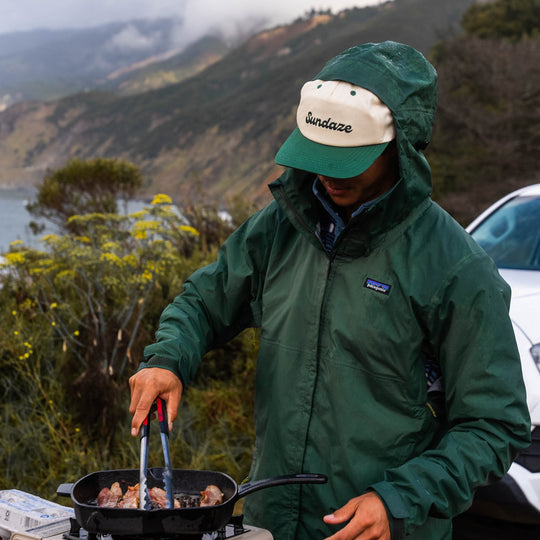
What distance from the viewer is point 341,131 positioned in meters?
1.63

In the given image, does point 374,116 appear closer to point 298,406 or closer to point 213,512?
point 298,406

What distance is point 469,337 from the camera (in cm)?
159

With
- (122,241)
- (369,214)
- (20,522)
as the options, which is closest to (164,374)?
(20,522)

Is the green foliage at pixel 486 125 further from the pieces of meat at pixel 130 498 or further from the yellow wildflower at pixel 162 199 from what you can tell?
the pieces of meat at pixel 130 498

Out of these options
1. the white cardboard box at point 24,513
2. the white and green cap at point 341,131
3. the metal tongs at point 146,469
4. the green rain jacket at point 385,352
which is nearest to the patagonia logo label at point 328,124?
the white and green cap at point 341,131

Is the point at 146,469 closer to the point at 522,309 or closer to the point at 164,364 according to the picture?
the point at 164,364

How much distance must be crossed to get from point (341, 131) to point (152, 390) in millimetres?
752

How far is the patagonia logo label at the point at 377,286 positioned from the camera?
5.51ft

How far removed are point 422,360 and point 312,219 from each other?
0.46m

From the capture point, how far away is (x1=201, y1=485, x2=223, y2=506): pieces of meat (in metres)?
1.60

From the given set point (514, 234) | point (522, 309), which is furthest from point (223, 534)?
point (514, 234)

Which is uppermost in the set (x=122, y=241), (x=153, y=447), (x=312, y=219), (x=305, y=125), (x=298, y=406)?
(x=305, y=125)

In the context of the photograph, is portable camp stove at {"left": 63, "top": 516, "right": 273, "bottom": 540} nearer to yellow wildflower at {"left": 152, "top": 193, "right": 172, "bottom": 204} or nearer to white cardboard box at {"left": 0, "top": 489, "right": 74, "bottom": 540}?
white cardboard box at {"left": 0, "top": 489, "right": 74, "bottom": 540}

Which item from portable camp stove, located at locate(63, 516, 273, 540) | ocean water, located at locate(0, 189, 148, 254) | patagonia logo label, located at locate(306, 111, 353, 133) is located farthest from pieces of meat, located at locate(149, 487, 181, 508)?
ocean water, located at locate(0, 189, 148, 254)
